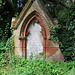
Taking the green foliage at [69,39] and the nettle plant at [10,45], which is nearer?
the nettle plant at [10,45]

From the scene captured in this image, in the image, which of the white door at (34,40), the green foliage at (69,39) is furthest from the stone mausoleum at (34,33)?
the green foliage at (69,39)

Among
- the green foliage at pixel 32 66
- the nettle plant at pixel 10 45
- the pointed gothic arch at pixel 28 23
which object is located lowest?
the green foliage at pixel 32 66

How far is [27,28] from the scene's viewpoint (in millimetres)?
4773

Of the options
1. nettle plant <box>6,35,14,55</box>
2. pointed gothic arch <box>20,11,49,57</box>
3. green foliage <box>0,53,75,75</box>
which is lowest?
green foliage <box>0,53,75,75</box>

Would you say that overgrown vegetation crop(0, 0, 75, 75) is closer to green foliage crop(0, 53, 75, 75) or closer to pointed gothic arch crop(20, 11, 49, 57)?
green foliage crop(0, 53, 75, 75)

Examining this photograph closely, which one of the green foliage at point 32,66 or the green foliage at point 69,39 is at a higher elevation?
the green foliage at point 69,39

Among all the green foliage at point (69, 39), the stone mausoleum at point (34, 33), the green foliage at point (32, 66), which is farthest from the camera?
the green foliage at point (69, 39)

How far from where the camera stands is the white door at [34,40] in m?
4.75

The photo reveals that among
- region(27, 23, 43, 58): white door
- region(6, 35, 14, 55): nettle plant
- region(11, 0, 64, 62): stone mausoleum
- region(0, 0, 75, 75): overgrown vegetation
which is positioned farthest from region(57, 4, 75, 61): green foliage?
region(6, 35, 14, 55): nettle plant

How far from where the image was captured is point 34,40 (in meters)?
4.77

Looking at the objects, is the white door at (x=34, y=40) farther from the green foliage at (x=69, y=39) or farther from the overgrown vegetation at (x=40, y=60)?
the green foliage at (x=69, y=39)

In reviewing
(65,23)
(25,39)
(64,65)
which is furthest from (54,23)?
(64,65)

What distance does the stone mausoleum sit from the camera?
15.0 feet

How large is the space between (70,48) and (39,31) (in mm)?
2027
